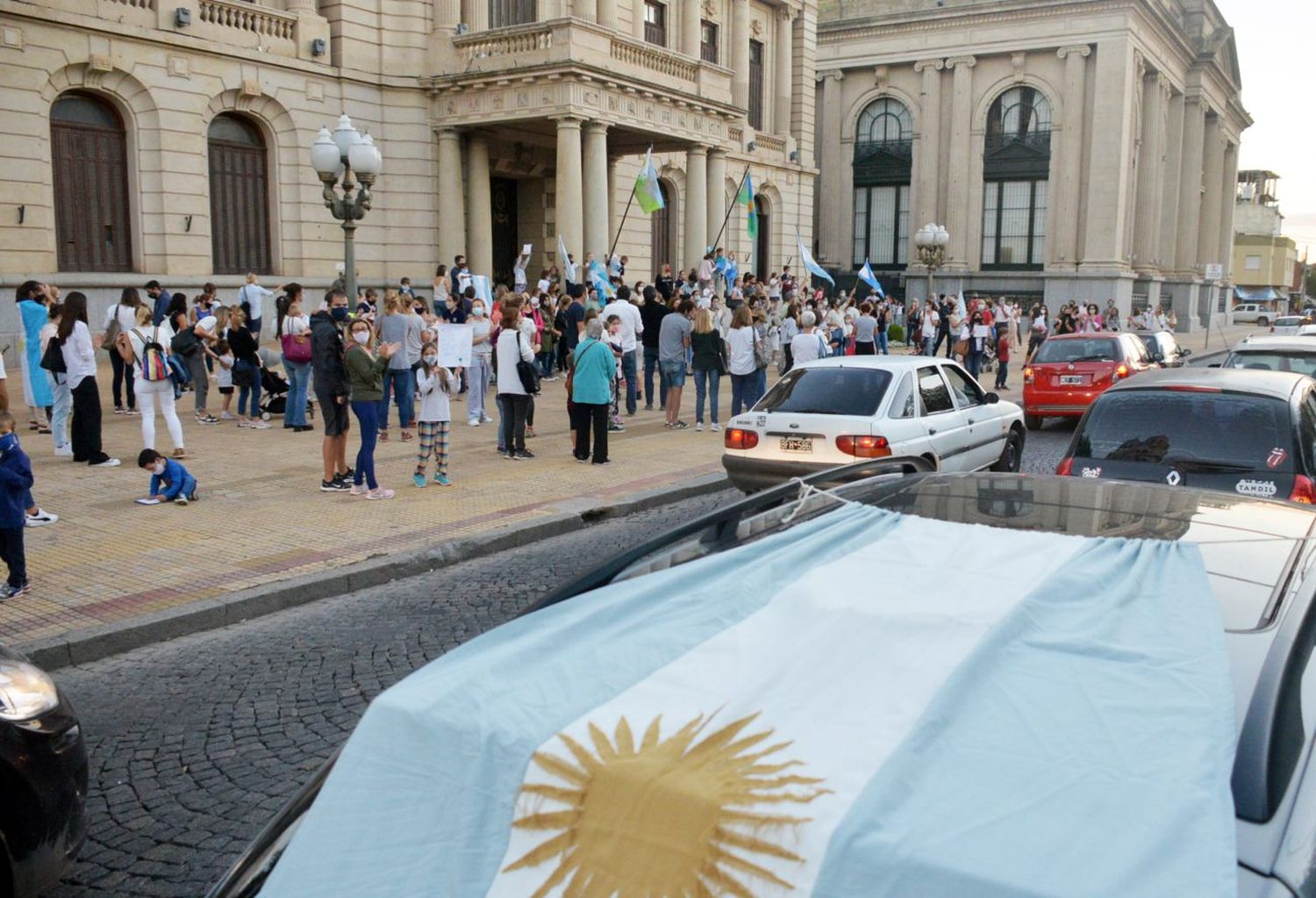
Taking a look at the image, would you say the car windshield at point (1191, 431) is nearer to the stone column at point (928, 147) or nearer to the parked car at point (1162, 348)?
the parked car at point (1162, 348)

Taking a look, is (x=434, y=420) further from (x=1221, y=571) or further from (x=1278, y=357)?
(x=1278, y=357)

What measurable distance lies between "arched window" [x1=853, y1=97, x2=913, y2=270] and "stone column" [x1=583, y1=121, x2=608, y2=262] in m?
29.7

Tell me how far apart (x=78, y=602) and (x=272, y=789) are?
11.9ft

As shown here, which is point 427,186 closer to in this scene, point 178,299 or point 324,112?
point 324,112

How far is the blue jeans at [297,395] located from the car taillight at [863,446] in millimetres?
8509

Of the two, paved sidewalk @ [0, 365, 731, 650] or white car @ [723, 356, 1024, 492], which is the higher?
white car @ [723, 356, 1024, 492]

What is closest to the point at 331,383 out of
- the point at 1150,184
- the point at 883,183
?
the point at 883,183

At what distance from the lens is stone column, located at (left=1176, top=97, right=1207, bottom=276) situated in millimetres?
64500

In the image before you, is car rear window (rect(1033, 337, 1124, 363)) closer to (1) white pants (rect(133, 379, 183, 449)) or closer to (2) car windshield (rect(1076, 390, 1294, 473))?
(2) car windshield (rect(1076, 390, 1294, 473))

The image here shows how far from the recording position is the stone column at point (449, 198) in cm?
2981

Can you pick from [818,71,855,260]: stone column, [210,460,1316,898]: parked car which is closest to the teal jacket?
[210,460,1316,898]: parked car

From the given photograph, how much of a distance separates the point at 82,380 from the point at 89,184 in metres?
13.3

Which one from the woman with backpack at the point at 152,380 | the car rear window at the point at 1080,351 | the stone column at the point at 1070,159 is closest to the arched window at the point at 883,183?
the stone column at the point at 1070,159

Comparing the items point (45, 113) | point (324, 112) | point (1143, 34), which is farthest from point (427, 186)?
point (1143, 34)
